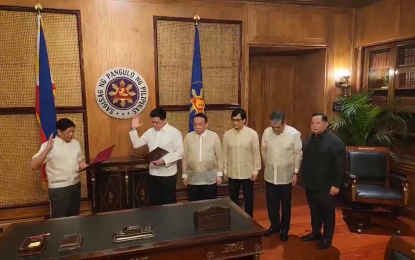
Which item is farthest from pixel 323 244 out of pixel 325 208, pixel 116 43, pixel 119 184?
pixel 116 43

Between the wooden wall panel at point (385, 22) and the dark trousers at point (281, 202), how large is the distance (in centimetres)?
252

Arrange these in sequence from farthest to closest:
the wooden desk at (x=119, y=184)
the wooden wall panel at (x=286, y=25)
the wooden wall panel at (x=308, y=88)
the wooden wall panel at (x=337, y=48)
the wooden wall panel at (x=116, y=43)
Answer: the wooden wall panel at (x=308, y=88) → the wooden wall panel at (x=337, y=48) → the wooden wall panel at (x=286, y=25) → the wooden wall panel at (x=116, y=43) → the wooden desk at (x=119, y=184)

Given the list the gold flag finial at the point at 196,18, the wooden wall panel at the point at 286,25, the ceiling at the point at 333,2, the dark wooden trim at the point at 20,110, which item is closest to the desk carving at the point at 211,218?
the dark wooden trim at the point at 20,110

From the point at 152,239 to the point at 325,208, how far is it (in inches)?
74.1

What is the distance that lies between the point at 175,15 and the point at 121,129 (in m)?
1.61

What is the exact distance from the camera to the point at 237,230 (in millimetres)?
2111

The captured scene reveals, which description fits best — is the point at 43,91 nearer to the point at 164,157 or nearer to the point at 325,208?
the point at 164,157

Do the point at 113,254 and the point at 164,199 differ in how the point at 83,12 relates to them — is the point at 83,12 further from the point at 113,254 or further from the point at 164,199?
the point at 113,254

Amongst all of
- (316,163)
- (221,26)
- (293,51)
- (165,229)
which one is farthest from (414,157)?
(165,229)

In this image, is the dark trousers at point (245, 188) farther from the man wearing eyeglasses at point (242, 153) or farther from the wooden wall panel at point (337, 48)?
the wooden wall panel at point (337, 48)

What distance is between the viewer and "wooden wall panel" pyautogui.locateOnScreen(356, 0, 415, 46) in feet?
13.2

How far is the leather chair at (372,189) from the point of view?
11.9ft

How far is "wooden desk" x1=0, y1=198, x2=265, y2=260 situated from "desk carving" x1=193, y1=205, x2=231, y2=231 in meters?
0.04

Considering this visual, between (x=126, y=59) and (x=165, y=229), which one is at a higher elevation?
(x=126, y=59)
